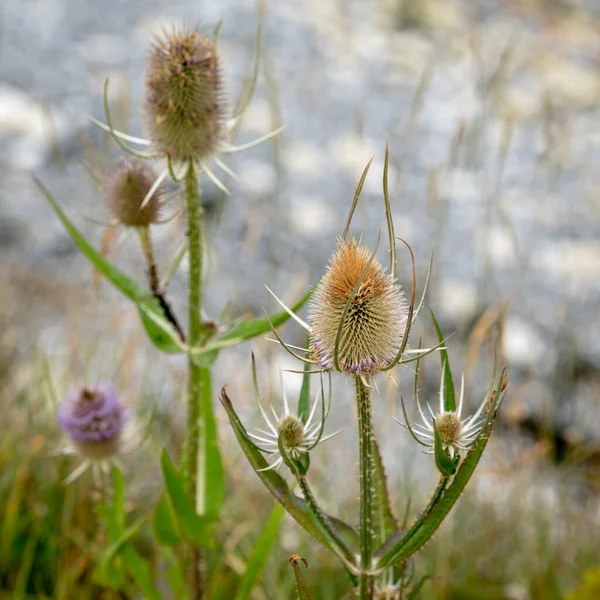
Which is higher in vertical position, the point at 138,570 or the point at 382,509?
the point at 382,509

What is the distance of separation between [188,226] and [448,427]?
587 millimetres

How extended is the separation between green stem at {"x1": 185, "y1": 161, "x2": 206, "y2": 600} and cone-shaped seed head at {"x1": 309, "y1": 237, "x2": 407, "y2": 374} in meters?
0.42

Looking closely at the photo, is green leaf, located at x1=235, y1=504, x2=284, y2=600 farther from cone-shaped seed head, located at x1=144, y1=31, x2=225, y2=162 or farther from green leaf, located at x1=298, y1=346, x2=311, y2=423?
cone-shaped seed head, located at x1=144, y1=31, x2=225, y2=162

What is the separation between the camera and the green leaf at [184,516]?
113 centimetres

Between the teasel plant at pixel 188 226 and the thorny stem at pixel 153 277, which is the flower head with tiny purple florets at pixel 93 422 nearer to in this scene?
the teasel plant at pixel 188 226

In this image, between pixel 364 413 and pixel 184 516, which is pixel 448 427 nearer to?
pixel 364 413

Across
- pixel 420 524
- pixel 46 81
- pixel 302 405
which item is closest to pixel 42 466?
pixel 302 405

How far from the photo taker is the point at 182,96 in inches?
46.4

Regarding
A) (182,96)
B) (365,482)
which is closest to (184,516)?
(365,482)

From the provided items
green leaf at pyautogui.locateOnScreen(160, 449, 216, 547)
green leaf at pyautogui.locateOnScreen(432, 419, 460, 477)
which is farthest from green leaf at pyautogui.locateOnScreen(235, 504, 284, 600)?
green leaf at pyautogui.locateOnScreen(432, 419, 460, 477)

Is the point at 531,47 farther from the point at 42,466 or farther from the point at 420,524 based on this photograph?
the point at 420,524

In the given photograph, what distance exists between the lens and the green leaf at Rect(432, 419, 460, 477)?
2.51ft

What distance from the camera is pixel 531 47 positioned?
3854mm

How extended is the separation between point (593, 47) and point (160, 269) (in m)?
2.94
